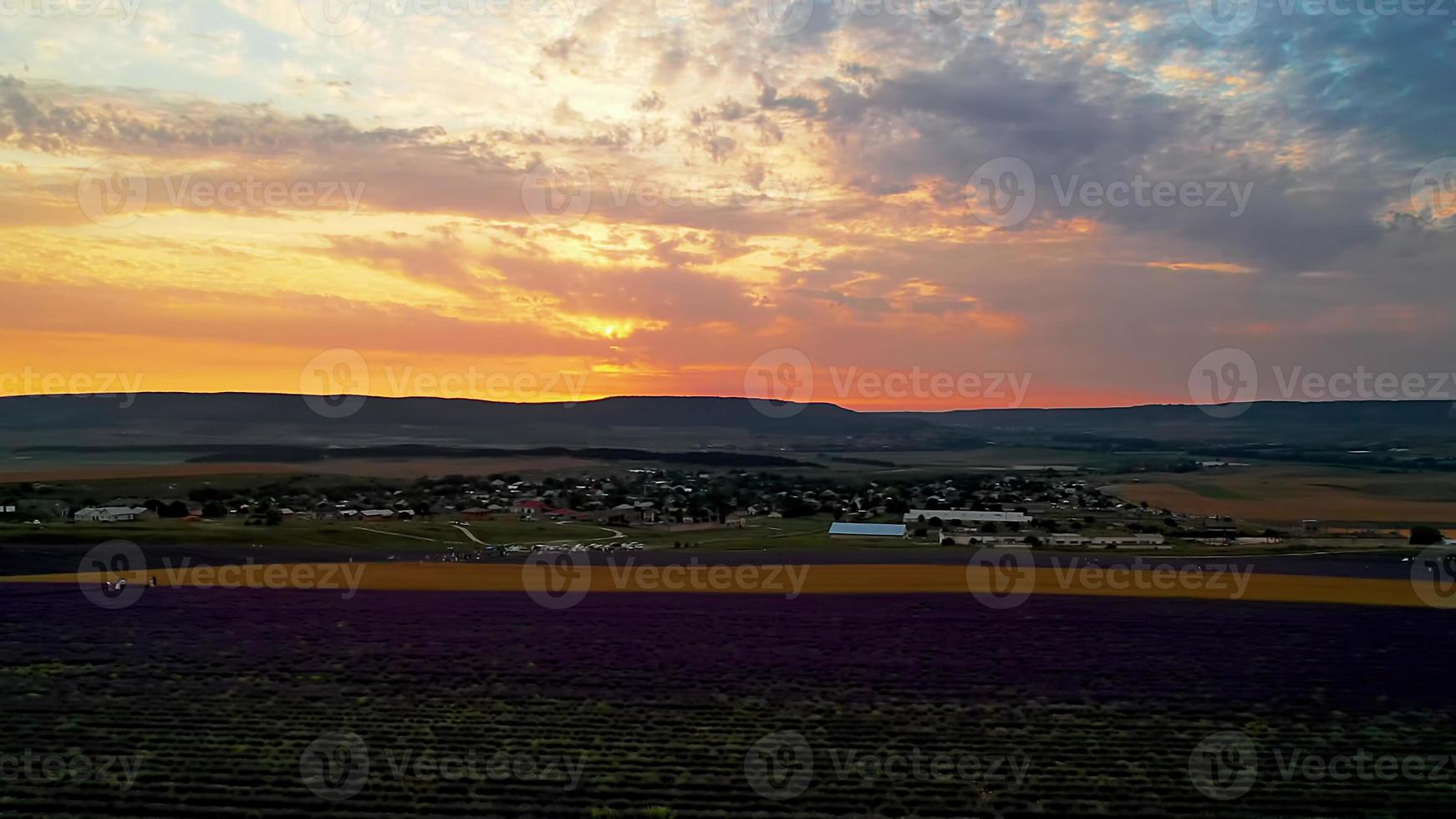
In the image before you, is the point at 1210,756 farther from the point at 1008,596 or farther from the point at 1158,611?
the point at 1008,596

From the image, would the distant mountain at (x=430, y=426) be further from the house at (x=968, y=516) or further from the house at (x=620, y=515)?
the house at (x=968, y=516)

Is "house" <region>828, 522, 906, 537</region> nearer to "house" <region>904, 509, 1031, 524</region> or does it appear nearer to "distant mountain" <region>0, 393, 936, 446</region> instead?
"house" <region>904, 509, 1031, 524</region>

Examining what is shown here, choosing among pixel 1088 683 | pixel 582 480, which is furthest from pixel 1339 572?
pixel 582 480

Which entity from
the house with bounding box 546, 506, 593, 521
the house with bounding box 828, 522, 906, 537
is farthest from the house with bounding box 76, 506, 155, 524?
the house with bounding box 828, 522, 906, 537

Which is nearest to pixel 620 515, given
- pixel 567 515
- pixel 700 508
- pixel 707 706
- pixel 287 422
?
pixel 567 515

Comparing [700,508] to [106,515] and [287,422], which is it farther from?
[287,422]

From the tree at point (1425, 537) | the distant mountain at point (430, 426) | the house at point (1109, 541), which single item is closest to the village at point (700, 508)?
the house at point (1109, 541)
